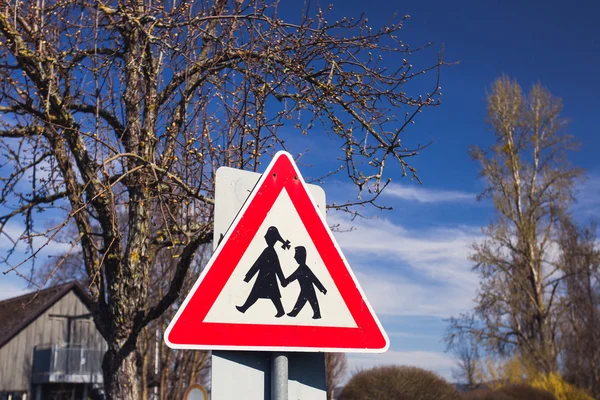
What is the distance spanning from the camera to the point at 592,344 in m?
32.9

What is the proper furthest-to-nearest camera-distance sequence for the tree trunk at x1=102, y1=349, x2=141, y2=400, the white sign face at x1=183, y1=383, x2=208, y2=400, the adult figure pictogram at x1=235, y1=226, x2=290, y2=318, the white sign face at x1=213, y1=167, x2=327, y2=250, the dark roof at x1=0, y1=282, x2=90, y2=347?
the dark roof at x1=0, y1=282, x2=90, y2=347, the white sign face at x1=183, y1=383, x2=208, y2=400, the tree trunk at x1=102, y1=349, x2=141, y2=400, the white sign face at x1=213, y1=167, x2=327, y2=250, the adult figure pictogram at x1=235, y1=226, x2=290, y2=318

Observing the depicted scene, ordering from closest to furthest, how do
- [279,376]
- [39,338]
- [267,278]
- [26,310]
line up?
[279,376]
[267,278]
[39,338]
[26,310]

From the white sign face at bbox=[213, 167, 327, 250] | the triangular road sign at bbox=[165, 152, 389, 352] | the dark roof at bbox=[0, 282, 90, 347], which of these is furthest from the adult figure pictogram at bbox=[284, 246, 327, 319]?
the dark roof at bbox=[0, 282, 90, 347]

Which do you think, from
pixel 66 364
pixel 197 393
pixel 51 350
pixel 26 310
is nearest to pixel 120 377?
pixel 197 393

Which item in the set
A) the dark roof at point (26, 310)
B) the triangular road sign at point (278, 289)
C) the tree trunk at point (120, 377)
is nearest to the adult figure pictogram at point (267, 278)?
the triangular road sign at point (278, 289)

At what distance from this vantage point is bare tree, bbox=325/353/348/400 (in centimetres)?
3042

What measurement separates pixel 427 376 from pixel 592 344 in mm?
21519

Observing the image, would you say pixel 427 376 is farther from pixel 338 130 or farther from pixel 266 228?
pixel 266 228

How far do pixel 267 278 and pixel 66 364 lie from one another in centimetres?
2863

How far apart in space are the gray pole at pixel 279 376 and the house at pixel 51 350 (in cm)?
2821

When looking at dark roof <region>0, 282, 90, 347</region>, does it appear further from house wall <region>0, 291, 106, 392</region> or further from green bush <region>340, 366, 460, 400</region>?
green bush <region>340, 366, 460, 400</region>

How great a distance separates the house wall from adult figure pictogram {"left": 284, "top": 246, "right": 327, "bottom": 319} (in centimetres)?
2928

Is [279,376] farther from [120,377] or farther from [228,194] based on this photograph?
[120,377]

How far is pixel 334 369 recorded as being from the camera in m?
34.0
